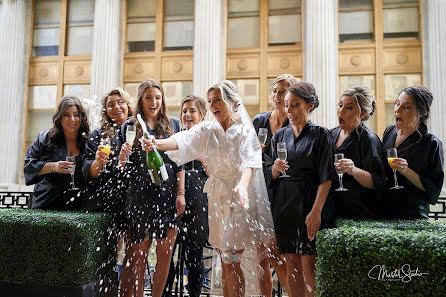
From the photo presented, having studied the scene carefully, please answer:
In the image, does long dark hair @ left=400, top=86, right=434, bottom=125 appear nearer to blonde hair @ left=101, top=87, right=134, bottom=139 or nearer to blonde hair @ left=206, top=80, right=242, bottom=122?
blonde hair @ left=206, top=80, right=242, bottom=122

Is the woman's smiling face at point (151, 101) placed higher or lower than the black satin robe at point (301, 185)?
higher

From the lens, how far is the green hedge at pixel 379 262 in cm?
279

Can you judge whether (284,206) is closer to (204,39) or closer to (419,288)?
(419,288)

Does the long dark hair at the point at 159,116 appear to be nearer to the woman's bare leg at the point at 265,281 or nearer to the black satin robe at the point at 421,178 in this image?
the woman's bare leg at the point at 265,281

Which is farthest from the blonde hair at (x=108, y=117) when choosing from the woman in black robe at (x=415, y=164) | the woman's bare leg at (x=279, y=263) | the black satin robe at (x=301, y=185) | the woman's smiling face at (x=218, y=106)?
the woman in black robe at (x=415, y=164)

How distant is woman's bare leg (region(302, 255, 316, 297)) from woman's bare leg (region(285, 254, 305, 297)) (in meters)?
0.06

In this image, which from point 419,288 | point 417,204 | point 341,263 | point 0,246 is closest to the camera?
point 419,288

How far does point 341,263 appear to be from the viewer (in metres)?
3.01

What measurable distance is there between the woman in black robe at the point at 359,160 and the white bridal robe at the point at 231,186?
0.76 meters

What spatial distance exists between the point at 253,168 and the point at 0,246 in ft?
9.37

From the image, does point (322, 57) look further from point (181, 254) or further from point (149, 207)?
point (149, 207)

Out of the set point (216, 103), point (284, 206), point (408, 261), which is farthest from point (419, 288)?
point (216, 103)

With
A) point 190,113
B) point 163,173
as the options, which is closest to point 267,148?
point 163,173

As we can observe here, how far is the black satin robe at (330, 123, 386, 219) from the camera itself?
4.04 metres
